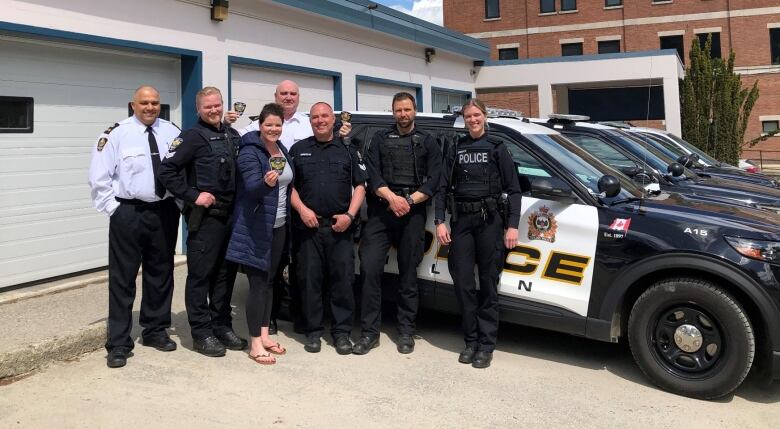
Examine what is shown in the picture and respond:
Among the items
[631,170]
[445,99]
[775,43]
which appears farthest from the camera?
[775,43]

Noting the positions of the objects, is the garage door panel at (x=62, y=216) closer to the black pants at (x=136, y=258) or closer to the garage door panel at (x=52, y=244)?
the garage door panel at (x=52, y=244)

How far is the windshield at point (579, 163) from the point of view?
4555mm

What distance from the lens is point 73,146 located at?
6812 millimetres

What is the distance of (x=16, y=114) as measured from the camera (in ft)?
20.4

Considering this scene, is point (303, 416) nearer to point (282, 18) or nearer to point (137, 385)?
point (137, 385)

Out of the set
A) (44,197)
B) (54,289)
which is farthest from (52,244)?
(54,289)

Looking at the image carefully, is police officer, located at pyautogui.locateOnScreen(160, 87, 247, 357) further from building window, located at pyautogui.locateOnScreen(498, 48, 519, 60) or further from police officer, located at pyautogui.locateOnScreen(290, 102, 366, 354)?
building window, located at pyautogui.locateOnScreen(498, 48, 519, 60)

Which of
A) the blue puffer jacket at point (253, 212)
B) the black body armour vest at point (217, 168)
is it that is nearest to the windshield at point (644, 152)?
the blue puffer jacket at point (253, 212)

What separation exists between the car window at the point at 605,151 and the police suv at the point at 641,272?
289 cm

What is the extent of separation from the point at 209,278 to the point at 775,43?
38061mm

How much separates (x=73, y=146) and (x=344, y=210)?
156 inches

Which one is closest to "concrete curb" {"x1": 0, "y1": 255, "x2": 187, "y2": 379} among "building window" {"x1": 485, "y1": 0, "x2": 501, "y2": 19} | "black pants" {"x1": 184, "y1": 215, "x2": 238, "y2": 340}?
"black pants" {"x1": 184, "y1": 215, "x2": 238, "y2": 340}

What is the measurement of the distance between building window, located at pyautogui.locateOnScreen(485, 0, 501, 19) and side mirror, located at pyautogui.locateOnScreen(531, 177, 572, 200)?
3619cm

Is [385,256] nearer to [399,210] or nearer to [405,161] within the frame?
[399,210]
